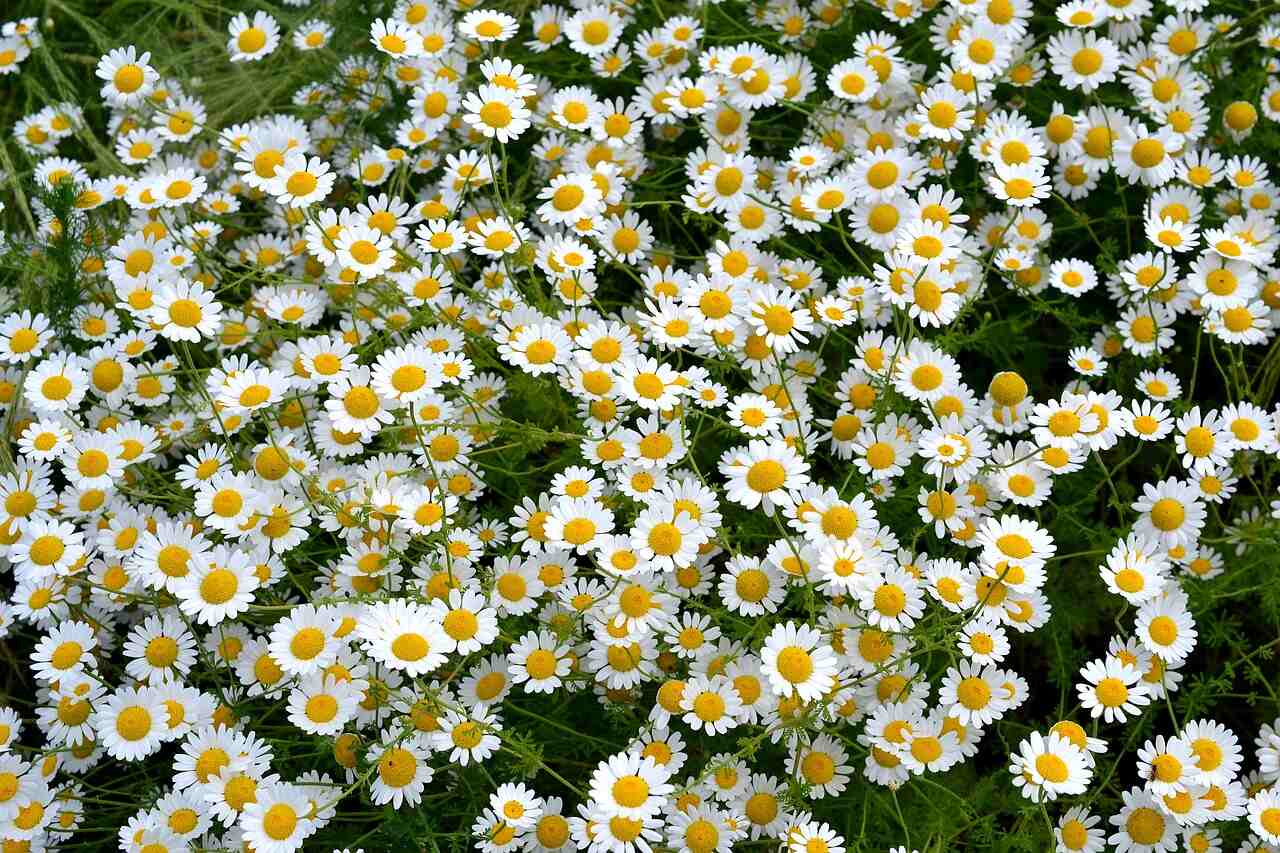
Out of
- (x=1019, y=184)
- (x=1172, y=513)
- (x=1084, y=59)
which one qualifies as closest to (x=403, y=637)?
(x=1172, y=513)

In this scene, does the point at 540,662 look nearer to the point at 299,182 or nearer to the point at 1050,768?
the point at 1050,768

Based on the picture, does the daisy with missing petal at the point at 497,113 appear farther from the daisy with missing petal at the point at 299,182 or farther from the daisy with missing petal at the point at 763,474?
the daisy with missing petal at the point at 763,474

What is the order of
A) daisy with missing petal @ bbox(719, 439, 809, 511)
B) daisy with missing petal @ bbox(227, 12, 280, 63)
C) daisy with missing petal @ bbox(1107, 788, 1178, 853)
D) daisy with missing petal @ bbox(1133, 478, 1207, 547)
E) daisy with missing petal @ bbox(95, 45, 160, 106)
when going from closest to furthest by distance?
1. daisy with missing petal @ bbox(1107, 788, 1178, 853)
2. daisy with missing petal @ bbox(719, 439, 809, 511)
3. daisy with missing petal @ bbox(1133, 478, 1207, 547)
4. daisy with missing petal @ bbox(95, 45, 160, 106)
5. daisy with missing petal @ bbox(227, 12, 280, 63)

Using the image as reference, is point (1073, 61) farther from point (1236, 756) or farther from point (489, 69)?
point (1236, 756)

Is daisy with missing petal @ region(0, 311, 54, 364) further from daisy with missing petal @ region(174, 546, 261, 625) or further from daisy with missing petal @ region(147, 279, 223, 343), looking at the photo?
daisy with missing petal @ region(174, 546, 261, 625)

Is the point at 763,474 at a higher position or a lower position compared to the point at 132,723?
higher

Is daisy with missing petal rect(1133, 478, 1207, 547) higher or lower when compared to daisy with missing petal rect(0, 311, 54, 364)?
higher

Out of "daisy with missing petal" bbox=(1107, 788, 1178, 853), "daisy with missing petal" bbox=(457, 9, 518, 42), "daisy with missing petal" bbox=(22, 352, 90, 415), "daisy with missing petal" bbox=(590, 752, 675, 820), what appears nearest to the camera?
"daisy with missing petal" bbox=(590, 752, 675, 820)

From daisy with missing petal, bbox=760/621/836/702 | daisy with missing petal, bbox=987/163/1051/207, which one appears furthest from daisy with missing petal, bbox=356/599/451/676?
daisy with missing petal, bbox=987/163/1051/207
